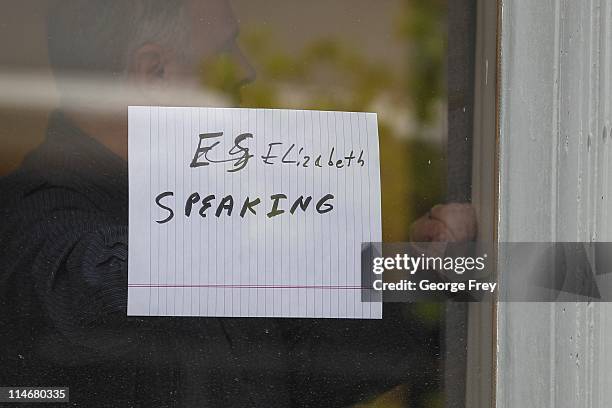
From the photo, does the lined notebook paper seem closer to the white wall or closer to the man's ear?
the man's ear

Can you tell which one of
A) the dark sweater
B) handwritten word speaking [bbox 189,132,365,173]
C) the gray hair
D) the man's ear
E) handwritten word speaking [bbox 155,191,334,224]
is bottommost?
the dark sweater

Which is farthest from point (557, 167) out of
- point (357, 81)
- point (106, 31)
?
point (106, 31)

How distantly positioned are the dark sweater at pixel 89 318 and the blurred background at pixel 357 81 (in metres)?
0.04

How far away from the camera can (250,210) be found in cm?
85

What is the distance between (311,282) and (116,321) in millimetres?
202

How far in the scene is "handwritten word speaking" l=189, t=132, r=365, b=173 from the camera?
0.85m

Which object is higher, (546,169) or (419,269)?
(546,169)

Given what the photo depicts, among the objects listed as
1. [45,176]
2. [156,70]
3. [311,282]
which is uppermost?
[156,70]

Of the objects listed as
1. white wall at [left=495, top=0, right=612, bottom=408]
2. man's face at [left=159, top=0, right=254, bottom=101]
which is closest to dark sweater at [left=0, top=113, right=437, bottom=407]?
man's face at [left=159, top=0, right=254, bottom=101]

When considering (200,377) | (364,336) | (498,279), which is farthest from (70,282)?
(498,279)

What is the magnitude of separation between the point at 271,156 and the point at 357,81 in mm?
119

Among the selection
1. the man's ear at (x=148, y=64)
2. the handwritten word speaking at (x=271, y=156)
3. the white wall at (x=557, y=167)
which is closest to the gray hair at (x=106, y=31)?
the man's ear at (x=148, y=64)

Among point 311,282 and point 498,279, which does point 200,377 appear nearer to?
point 311,282

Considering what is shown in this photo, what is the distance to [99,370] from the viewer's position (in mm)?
845
